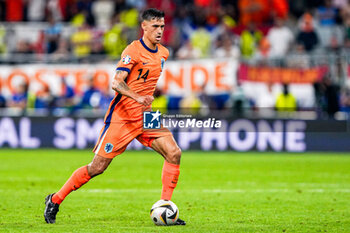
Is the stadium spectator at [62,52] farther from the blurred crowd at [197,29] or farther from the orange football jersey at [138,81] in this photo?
the orange football jersey at [138,81]

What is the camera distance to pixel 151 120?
26.7 feet

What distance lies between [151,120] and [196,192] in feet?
11.5

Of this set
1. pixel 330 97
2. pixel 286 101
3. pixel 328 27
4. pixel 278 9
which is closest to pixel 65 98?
pixel 286 101

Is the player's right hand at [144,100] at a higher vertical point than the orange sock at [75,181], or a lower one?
higher

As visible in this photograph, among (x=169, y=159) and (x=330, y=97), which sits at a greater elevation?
(x=169, y=159)

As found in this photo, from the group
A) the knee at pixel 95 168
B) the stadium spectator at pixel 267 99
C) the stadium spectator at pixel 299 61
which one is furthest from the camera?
the stadium spectator at pixel 299 61

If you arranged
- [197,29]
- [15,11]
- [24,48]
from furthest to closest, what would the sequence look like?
[15,11], [197,29], [24,48]

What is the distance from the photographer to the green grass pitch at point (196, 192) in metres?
8.13

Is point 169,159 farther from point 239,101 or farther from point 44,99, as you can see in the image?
point 44,99

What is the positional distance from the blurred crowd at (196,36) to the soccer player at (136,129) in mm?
10438

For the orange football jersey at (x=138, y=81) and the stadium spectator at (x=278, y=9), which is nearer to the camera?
the orange football jersey at (x=138, y=81)

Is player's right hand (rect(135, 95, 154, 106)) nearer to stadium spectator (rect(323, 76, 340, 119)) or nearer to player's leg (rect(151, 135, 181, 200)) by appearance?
player's leg (rect(151, 135, 181, 200))

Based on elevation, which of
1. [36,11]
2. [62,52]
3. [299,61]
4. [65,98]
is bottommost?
[65,98]

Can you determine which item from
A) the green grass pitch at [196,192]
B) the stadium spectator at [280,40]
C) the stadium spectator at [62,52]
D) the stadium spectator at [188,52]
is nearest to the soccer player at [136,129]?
the green grass pitch at [196,192]
